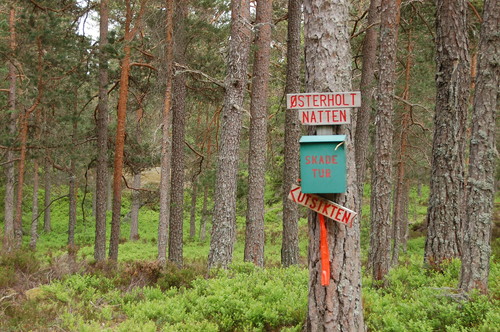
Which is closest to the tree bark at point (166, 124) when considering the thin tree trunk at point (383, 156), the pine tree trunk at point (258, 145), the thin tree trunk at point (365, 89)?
the pine tree trunk at point (258, 145)

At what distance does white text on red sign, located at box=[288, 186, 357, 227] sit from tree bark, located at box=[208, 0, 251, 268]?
17.4 feet

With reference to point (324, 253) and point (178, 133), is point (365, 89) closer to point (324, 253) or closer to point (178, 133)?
point (178, 133)

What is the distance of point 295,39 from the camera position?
11250mm

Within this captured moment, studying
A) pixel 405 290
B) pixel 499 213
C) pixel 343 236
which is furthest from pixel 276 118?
pixel 499 213

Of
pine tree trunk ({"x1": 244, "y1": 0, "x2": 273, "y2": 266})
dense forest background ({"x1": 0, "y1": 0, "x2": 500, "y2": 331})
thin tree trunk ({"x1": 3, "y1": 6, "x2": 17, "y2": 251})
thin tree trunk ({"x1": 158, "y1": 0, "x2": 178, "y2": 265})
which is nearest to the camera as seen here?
dense forest background ({"x1": 0, "y1": 0, "x2": 500, "y2": 331})

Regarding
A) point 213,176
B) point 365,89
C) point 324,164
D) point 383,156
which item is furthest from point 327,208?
point 213,176

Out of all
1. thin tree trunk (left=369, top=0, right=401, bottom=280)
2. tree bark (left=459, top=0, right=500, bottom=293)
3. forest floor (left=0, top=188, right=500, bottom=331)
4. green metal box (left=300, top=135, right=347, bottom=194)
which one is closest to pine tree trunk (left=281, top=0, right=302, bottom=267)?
thin tree trunk (left=369, top=0, right=401, bottom=280)

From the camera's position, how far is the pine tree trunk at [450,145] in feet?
23.1

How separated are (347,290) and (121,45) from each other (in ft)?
32.3

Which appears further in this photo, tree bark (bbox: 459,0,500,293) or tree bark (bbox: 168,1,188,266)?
tree bark (bbox: 168,1,188,266)

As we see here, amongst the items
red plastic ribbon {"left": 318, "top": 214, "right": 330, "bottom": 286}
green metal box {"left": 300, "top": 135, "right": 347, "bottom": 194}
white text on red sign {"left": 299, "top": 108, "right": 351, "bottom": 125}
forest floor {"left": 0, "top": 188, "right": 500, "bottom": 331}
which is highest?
white text on red sign {"left": 299, "top": 108, "right": 351, "bottom": 125}

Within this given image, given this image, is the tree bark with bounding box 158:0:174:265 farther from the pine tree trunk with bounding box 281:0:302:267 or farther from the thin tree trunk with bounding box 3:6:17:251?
the thin tree trunk with bounding box 3:6:17:251

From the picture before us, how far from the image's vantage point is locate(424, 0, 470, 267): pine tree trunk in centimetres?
703

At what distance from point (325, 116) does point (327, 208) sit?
884 mm
